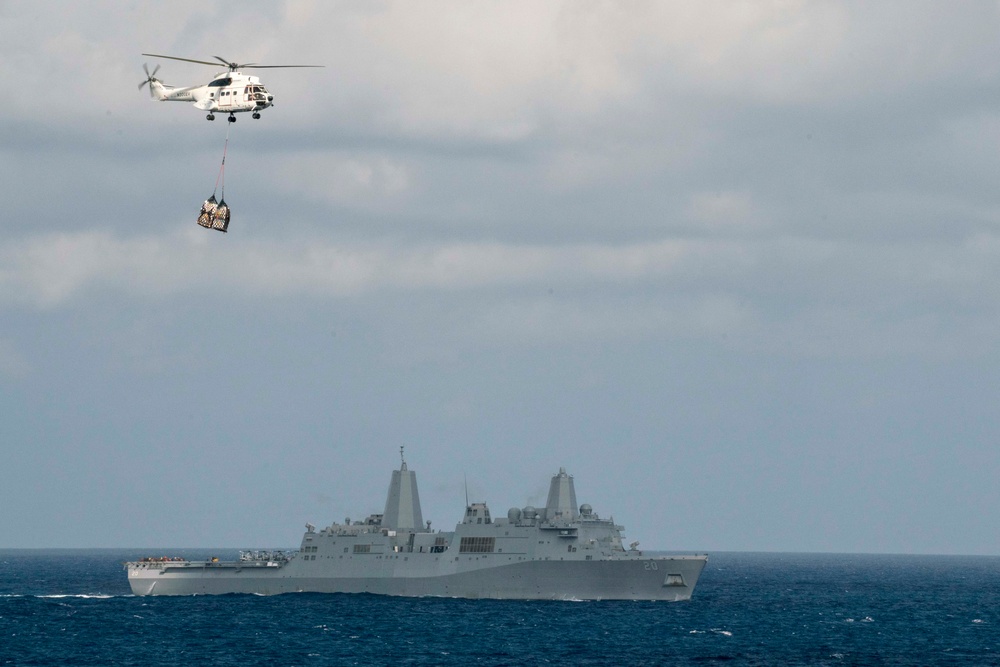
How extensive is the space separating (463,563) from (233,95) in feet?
131

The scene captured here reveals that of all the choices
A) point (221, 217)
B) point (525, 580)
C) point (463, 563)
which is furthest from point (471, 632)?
point (221, 217)

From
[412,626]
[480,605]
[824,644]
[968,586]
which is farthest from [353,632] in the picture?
[968,586]

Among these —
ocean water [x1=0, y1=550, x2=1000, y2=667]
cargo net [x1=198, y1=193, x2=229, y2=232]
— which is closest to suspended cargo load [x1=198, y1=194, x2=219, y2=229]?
cargo net [x1=198, y1=193, x2=229, y2=232]

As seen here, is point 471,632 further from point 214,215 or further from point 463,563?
point 214,215

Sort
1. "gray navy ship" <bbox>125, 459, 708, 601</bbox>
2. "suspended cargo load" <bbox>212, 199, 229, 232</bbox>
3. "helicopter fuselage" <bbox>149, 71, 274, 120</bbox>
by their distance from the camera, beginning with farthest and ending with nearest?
"gray navy ship" <bbox>125, 459, 708, 601</bbox> < "helicopter fuselage" <bbox>149, 71, 274, 120</bbox> < "suspended cargo load" <bbox>212, 199, 229, 232</bbox>

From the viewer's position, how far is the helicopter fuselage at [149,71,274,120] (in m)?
50.6

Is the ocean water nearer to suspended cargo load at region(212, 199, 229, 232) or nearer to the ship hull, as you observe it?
the ship hull

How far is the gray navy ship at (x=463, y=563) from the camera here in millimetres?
79812

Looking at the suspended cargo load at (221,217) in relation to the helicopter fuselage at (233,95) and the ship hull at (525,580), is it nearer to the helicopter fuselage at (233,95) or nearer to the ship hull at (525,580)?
the helicopter fuselage at (233,95)

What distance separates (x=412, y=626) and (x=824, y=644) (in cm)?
2170

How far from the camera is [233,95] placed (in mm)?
50844

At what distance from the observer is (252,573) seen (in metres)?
91.0

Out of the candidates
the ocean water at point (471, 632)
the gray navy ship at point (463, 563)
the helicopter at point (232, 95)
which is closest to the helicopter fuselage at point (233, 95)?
the helicopter at point (232, 95)

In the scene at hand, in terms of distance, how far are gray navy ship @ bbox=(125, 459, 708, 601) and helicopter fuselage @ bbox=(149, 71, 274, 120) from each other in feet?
122
